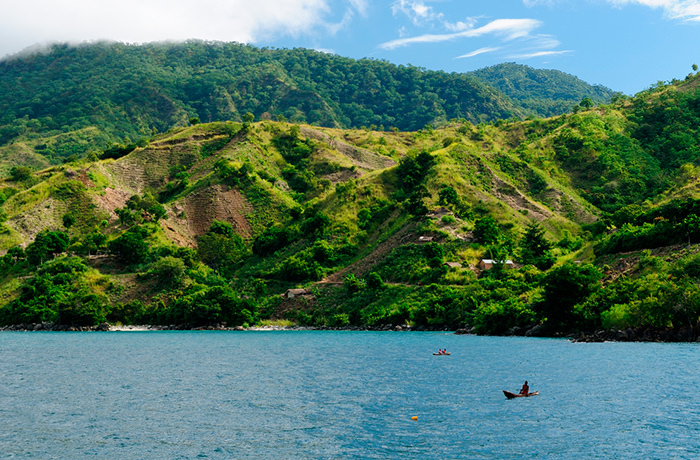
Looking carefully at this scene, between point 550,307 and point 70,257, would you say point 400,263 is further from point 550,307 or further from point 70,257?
point 70,257

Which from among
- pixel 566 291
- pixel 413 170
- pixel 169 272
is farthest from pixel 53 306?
pixel 566 291

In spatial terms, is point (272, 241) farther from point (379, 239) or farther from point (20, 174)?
point (20, 174)

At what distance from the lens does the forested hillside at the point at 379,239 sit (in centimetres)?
9994

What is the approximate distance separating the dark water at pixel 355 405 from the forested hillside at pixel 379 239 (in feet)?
92.1

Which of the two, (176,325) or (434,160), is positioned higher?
(434,160)

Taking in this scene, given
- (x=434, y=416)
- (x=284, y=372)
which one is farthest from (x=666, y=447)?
(x=284, y=372)

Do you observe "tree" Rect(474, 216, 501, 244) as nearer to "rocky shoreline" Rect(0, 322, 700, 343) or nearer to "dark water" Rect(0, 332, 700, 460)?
"rocky shoreline" Rect(0, 322, 700, 343)

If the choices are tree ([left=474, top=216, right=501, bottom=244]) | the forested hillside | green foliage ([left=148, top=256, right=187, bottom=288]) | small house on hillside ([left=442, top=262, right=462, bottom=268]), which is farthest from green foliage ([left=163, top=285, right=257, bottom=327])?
tree ([left=474, top=216, right=501, bottom=244])

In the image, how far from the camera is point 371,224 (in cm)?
15950

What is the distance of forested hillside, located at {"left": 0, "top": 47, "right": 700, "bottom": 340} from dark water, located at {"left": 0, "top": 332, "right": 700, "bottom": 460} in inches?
→ 1105

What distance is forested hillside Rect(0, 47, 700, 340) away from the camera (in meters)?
99.9

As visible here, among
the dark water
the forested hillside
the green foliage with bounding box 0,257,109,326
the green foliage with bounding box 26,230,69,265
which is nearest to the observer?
the dark water

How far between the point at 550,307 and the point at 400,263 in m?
44.9

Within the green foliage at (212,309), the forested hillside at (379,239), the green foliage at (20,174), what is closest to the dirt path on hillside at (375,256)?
→ the forested hillside at (379,239)
